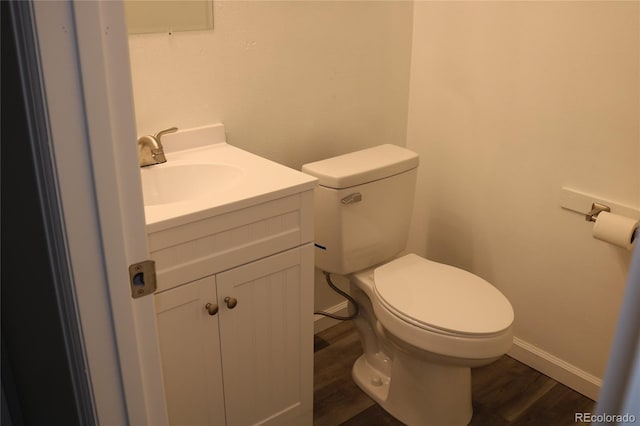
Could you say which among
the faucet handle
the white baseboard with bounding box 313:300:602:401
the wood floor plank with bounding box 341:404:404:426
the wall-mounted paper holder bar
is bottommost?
the wood floor plank with bounding box 341:404:404:426

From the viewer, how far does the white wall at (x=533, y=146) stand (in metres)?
1.87

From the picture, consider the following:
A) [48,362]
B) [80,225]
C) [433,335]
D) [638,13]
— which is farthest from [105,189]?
[638,13]

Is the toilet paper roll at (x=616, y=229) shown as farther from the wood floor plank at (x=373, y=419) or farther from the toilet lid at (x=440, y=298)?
the wood floor plank at (x=373, y=419)

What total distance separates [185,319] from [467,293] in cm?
86

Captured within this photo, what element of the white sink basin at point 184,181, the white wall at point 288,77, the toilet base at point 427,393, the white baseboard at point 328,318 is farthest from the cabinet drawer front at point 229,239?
the white baseboard at point 328,318

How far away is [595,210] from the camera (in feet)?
6.40

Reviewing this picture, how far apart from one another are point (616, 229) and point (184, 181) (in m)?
1.27

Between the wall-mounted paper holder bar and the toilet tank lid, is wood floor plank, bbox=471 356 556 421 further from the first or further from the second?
the toilet tank lid

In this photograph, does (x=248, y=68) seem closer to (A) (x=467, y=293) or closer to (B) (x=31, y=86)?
(A) (x=467, y=293)

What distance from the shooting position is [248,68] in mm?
1964

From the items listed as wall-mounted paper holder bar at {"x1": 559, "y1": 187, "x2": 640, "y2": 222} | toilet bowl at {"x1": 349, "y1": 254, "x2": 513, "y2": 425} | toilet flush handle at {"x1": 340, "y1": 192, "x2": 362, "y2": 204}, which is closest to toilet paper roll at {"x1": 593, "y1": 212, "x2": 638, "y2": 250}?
wall-mounted paper holder bar at {"x1": 559, "y1": 187, "x2": 640, "y2": 222}

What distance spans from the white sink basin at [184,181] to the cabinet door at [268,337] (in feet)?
0.95

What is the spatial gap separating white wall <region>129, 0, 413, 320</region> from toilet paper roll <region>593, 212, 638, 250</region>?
88cm

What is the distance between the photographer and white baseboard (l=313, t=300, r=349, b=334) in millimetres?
2459
